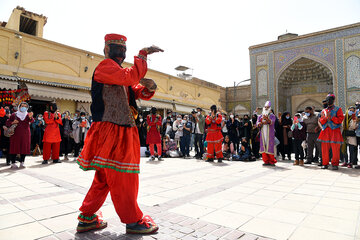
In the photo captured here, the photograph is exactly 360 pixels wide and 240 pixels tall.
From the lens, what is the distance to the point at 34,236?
Result: 1.85 metres

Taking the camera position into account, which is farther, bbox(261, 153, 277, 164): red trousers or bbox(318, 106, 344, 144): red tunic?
bbox(261, 153, 277, 164): red trousers

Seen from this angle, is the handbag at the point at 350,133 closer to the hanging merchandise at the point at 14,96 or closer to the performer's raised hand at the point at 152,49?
the performer's raised hand at the point at 152,49

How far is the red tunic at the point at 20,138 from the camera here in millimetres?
5480

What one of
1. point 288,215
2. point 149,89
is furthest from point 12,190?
point 288,215

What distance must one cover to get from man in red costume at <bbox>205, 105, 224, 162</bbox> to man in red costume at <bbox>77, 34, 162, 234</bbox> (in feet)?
16.6

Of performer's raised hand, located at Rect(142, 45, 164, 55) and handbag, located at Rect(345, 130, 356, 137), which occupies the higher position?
performer's raised hand, located at Rect(142, 45, 164, 55)

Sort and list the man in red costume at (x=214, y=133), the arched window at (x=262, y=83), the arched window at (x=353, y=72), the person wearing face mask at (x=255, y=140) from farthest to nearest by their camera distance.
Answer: the arched window at (x=262, y=83), the arched window at (x=353, y=72), the person wearing face mask at (x=255, y=140), the man in red costume at (x=214, y=133)

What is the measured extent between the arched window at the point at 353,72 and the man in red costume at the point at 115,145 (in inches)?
673

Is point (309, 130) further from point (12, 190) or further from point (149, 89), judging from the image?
point (12, 190)

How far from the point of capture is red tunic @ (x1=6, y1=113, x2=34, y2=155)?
548 cm

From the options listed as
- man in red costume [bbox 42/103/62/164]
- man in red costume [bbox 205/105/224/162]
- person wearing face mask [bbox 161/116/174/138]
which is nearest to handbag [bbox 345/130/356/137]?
man in red costume [bbox 205/105/224/162]

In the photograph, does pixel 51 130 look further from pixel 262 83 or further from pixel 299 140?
pixel 262 83

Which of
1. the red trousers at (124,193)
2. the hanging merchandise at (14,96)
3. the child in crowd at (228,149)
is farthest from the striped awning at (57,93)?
the red trousers at (124,193)

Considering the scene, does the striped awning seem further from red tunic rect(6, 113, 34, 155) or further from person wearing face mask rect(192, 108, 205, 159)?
person wearing face mask rect(192, 108, 205, 159)
